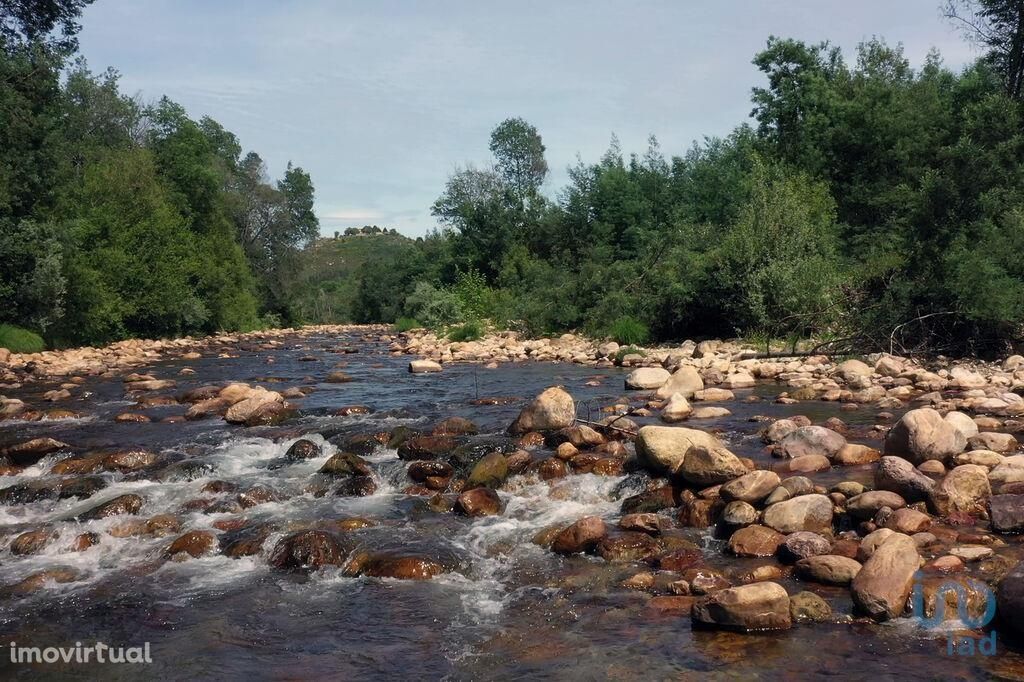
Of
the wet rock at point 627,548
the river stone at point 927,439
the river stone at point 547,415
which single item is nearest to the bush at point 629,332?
the river stone at point 547,415

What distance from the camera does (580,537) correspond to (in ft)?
21.9

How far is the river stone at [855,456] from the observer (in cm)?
860

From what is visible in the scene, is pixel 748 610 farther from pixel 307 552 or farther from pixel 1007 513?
pixel 307 552

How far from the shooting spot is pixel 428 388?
17188 millimetres

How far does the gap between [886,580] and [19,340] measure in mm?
26264

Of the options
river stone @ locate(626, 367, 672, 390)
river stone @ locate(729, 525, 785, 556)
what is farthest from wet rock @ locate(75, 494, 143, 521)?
river stone @ locate(626, 367, 672, 390)

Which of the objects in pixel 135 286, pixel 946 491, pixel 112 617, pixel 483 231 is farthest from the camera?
pixel 483 231

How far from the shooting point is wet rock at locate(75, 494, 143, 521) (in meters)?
7.80

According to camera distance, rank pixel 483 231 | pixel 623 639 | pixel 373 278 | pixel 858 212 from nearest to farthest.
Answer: pixel 623 639 < pixel 858 212 < pixel 483 231 < pixel 373 278

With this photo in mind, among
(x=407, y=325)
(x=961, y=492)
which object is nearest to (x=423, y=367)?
(x=961, y=492)

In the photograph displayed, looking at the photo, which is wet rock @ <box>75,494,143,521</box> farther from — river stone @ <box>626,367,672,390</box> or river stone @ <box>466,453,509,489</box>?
river stone @ <box>626,367,672,390</box>

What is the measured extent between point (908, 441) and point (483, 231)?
37.5 metres

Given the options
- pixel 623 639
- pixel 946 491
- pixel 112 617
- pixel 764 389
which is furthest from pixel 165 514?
pixel 764 389

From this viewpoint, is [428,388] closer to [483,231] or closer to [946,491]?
[946,491]
